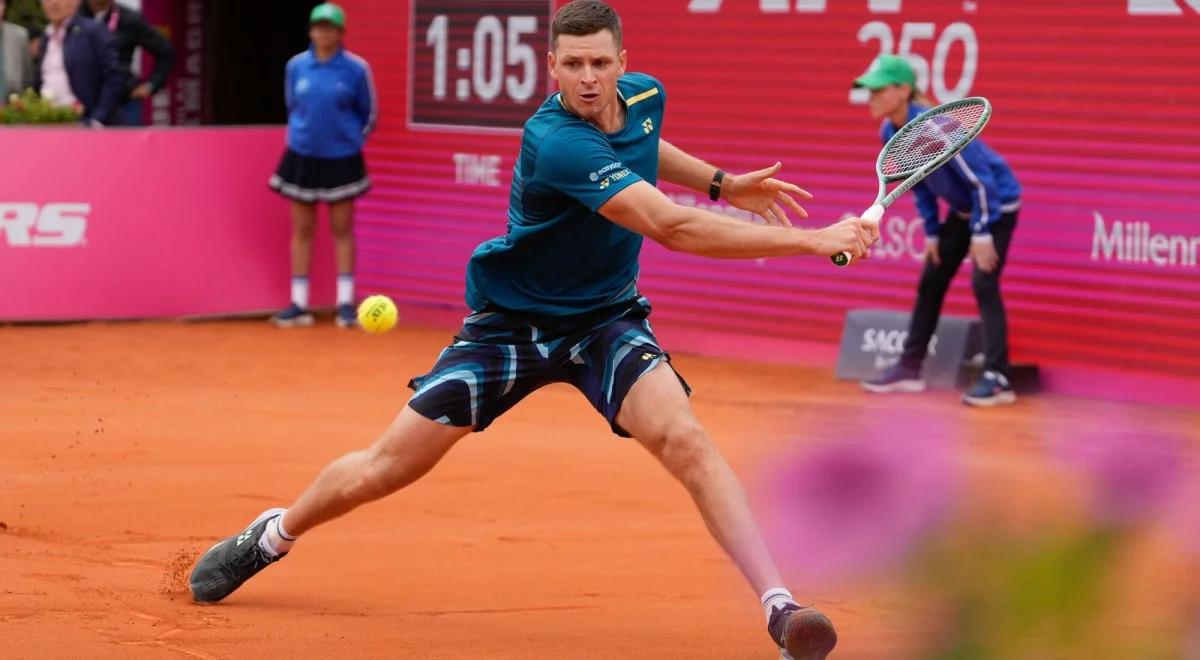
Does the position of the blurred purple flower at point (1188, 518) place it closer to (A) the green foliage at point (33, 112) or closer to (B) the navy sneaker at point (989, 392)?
(B) the navy sneaker at point (989, 392)

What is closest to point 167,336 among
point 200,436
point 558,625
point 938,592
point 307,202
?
point 307,202

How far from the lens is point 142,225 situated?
14156 mm

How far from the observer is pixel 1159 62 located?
1085 cm

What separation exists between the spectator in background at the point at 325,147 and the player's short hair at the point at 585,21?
29.4 ft

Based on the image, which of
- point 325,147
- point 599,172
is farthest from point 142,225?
point 599,172

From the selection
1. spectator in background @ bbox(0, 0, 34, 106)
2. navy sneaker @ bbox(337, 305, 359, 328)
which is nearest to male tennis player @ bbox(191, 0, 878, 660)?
navy sneaker @ bbox(337, 305, 359, 328)

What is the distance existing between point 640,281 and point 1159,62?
4249 millimetres

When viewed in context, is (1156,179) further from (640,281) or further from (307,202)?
(307,202)

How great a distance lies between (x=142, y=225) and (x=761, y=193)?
9.33m

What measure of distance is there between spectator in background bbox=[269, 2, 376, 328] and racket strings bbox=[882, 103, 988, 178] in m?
8.30

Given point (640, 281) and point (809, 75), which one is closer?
point (809, 75)

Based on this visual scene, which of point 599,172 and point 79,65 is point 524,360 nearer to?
point 599,172

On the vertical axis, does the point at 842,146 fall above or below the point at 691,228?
below

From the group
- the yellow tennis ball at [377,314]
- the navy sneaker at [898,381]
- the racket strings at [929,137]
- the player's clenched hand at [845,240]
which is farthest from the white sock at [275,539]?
the navy sneaker at [898,381]
